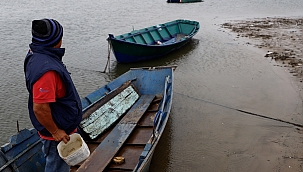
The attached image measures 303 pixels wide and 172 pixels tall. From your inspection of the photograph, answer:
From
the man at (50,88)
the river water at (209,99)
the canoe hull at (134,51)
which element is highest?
the man at (50,88)

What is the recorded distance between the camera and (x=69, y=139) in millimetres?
2750

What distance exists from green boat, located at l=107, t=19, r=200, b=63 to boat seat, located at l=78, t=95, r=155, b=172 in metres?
3.72

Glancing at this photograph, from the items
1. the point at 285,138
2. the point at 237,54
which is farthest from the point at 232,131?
the point at 237,54

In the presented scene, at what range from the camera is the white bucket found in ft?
9.03

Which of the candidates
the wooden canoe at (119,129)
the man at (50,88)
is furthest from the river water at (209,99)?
the man at (50,88)

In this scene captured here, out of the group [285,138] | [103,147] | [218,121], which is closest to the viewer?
[103,147]

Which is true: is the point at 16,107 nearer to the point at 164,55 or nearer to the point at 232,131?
the point at 232,131

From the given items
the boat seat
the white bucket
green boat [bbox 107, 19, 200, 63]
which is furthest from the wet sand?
the white bucket

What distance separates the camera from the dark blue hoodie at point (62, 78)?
2383mm

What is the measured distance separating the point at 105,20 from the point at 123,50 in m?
10.6

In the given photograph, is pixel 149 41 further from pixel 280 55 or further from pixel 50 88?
pixel 50 88

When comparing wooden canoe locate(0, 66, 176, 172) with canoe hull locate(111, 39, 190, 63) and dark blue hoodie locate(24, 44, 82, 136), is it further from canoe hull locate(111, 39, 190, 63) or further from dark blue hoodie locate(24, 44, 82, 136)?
canoe hull locate(111, 39, 190, 63)

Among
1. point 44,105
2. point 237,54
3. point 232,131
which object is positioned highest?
point 44,105

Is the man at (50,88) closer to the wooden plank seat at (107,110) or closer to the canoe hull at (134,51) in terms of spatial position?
the wooden plank seat at (107,110)
